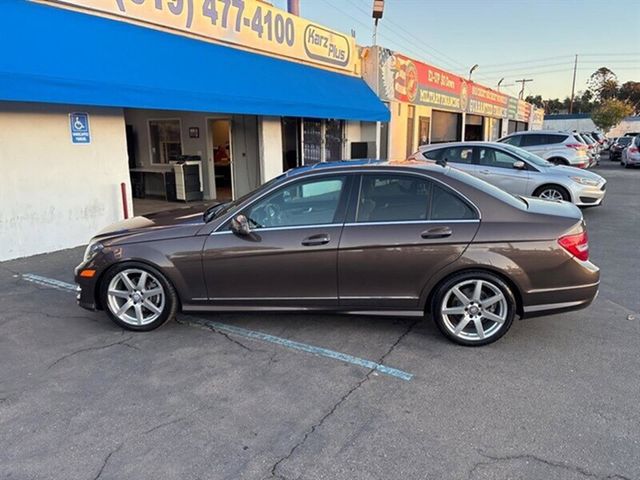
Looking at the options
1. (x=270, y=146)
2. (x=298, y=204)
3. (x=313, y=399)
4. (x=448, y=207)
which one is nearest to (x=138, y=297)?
(x=298, y=204)

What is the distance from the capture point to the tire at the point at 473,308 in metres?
3.85

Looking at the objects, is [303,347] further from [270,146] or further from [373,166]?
[270,146]

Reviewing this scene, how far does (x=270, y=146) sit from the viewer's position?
11523mm

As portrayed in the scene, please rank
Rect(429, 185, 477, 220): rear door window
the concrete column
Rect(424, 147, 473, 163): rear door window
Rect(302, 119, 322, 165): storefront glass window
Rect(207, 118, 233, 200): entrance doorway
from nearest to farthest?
1. Rect(429, 185, 477, 220): rear door window
2. Rect(424, 147, 473, 163): rear door window
3. the concrete column
4. Rect(207, 118, 233, 200): entrance doorway
5. Rect(302, 119, 322, 165): storefront glass window

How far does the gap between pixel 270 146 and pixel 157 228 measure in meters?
7.56

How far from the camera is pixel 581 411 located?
121 inches

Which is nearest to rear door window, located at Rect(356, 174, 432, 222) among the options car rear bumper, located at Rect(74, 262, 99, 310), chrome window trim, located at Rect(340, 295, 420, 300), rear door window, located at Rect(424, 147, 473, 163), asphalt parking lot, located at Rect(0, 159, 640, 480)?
chrome window trim, located at Rect(340, 295, 420, 300)

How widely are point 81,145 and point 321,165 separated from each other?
192 inches

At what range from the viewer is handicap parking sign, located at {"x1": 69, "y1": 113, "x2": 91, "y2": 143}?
7.21m

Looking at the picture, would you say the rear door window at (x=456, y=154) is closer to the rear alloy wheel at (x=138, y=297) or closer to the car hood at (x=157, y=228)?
the car hood at (x=157, y=228)

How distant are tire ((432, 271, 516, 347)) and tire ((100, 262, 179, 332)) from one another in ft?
7.89

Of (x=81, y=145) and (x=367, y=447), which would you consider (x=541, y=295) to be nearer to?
(x=367, y=447)

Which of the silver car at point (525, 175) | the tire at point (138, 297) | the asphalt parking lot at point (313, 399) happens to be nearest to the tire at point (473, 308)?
the asphalt parking lot at point (313, 399)

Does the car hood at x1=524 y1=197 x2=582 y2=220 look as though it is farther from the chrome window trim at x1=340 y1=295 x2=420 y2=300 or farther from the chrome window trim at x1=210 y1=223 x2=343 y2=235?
the chrome window trim at x1=210 y1=223 x2=343 y2=235
